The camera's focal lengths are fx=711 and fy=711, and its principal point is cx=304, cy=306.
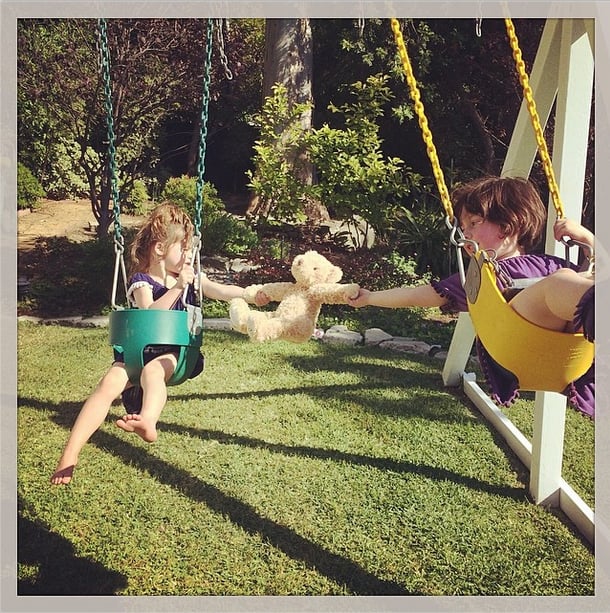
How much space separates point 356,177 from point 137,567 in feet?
18.9

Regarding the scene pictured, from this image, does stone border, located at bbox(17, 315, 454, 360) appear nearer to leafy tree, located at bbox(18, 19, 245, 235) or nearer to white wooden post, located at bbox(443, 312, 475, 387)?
white wooden post, located at bbox(443, 312, 475, 387)

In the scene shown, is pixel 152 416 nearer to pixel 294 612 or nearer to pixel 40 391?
pixel 294 612

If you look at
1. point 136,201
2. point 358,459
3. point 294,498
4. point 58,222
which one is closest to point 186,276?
point 294,498

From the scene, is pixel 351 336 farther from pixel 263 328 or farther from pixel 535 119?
pixel 535 119

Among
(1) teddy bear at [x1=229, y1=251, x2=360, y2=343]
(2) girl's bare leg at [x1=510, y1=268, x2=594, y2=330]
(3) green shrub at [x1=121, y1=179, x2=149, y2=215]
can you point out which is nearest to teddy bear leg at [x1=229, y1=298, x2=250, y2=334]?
(1) teddy bear at [x1=229, y1=251, x2=360, y2=343]

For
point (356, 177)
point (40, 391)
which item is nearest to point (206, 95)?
point (40, 391)

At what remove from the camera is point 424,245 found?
28.1 feet

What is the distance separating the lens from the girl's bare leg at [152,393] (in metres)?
2.36

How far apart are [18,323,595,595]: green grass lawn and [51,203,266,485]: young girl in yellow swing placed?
73 centimetres

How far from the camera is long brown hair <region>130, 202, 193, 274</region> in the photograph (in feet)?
9.77

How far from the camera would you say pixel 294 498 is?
365 centimetres

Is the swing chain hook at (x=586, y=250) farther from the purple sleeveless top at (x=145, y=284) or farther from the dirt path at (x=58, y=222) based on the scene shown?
the dirt path at (x=58, y=222)

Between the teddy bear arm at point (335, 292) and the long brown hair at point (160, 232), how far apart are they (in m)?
0.65

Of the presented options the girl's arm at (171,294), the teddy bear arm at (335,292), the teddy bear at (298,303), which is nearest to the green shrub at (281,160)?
the girl's arm at (171,294)
